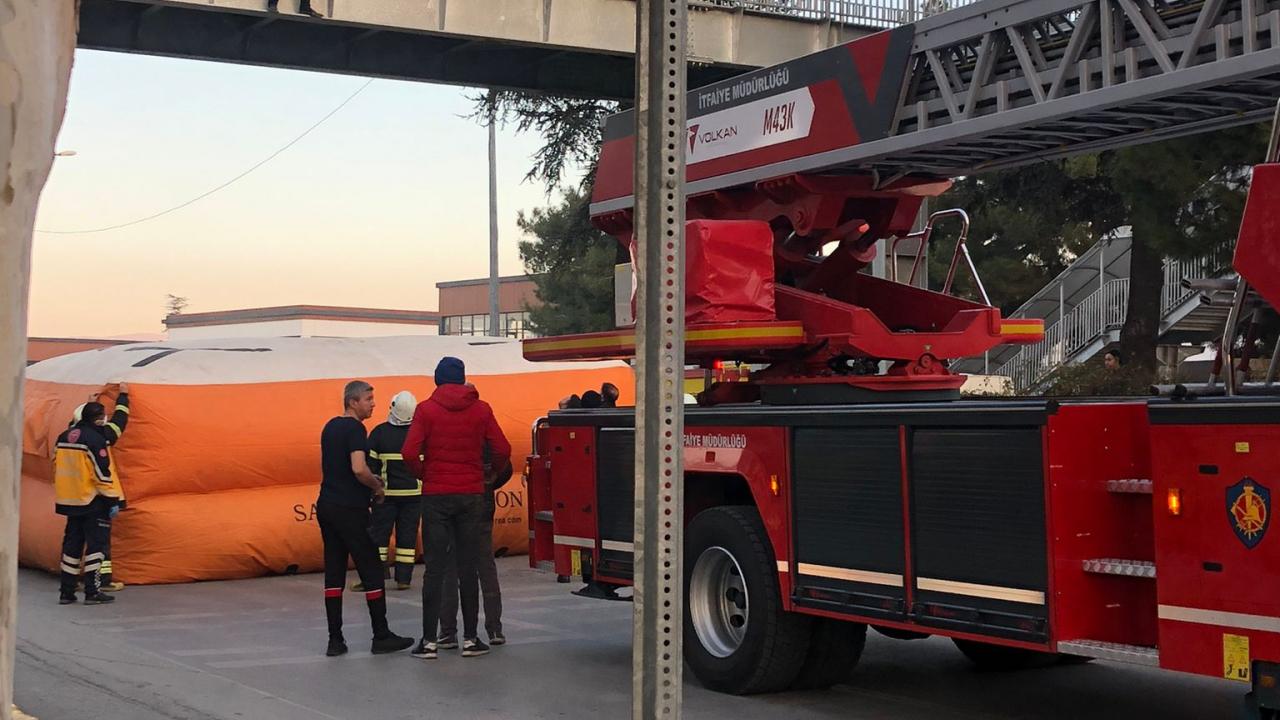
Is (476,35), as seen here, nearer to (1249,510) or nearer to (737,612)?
(737,612)

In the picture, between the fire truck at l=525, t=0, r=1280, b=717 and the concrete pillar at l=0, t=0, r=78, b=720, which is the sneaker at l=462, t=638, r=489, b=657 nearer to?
the fire truck at l=525, t=0, r=1280, b=717

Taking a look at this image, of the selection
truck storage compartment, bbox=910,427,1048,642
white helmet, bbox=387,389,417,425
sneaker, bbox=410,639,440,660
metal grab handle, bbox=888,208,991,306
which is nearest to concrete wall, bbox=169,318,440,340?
white helmet, bbox=387,389,417,425

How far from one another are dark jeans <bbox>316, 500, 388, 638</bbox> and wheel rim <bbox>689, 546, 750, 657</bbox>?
8.77 ft

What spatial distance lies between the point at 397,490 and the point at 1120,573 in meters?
8.50

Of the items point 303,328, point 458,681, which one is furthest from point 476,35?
→ point 303,328

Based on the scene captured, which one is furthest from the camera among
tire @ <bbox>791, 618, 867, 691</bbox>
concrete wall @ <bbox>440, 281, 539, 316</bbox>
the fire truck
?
concrete wall @ <bbox>440, 281, 539, 316</bbox>

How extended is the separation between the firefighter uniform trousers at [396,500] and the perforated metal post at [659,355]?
10.3 meters

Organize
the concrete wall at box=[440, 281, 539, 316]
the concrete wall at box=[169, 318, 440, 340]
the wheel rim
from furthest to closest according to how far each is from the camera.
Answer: the concrete wall at box=[169, 318, 440, 340] → the concrete wall at box=[440, 281, 539, 316] → the wheel rim

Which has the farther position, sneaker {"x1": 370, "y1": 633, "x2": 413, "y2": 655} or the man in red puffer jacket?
sneaker {"x1": 370, "y1": 633, "x2": 413, "y2": 655}

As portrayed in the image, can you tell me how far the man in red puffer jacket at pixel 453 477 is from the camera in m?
10.1

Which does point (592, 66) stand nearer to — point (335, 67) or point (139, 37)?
point (335, 67)

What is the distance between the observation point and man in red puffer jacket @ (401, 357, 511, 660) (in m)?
10.1

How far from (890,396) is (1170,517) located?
297 cm

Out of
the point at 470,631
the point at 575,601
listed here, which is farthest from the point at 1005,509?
the point at 575,601
